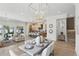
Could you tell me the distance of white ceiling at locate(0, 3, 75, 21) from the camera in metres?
2.04

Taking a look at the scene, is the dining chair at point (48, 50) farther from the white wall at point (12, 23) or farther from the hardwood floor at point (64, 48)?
the white wall at point (12, 23)

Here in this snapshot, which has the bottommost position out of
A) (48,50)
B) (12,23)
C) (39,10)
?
(48,50)

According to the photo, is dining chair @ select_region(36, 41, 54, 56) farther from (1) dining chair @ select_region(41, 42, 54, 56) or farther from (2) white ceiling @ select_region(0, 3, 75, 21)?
(2) white ceiling @ select_region(0, 3, 75, 21)

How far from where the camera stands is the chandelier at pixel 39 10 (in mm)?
2081

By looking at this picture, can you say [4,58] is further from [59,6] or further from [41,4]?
[59,6]

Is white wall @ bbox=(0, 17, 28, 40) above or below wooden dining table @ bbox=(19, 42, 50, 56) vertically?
above

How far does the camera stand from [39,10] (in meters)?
2.10

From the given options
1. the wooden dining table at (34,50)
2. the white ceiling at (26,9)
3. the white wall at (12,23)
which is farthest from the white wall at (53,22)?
the white wall at (12,23)

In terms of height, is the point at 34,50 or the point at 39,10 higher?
the point at 39,10

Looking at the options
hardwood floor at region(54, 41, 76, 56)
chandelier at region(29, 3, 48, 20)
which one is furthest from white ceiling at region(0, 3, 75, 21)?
hardwood floor at region(54, 41, 76, 56)

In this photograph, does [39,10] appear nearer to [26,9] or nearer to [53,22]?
[26,9]

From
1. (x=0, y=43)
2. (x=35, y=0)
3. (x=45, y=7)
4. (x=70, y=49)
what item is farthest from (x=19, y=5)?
(x=70, y=49)

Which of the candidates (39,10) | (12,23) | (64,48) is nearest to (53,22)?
(39,10)

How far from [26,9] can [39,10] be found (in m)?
0.27
